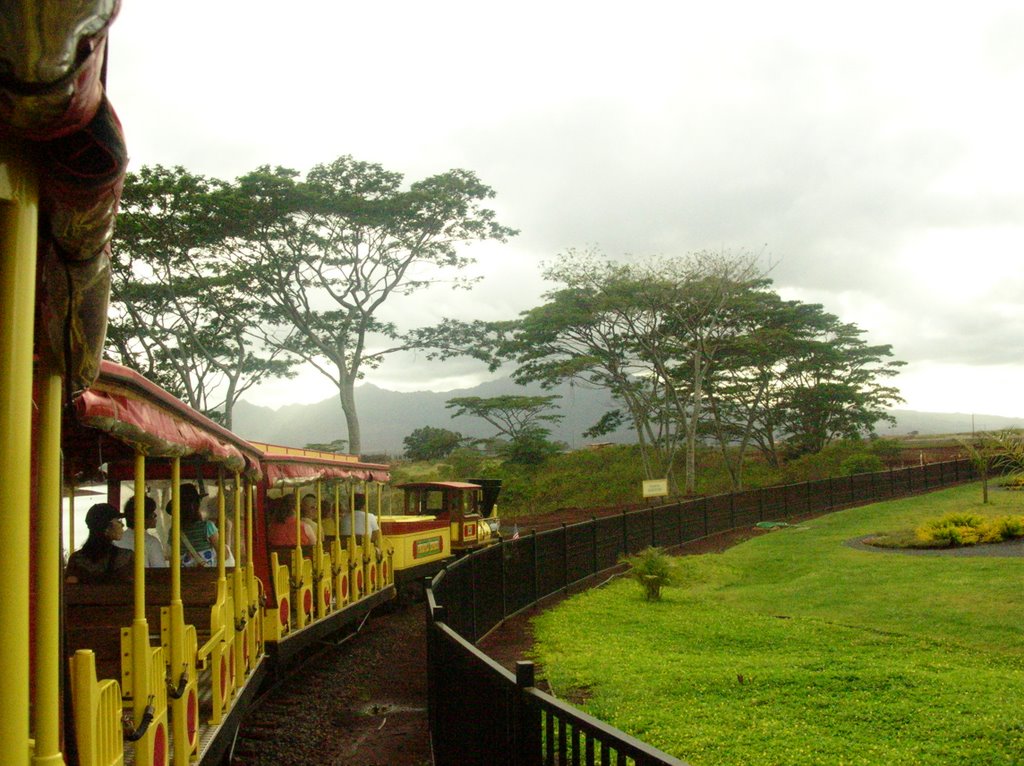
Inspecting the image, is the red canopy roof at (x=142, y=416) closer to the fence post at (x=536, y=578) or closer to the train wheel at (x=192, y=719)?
the train wheel at (x=192, y=719)

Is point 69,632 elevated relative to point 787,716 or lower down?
elevated

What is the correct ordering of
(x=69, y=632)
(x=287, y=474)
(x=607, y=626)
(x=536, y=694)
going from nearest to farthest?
(x=536, y=694), (x=69, y=632), (x=287, y=474), (x=607, y=626)

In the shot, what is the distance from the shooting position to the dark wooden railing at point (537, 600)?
144 inches

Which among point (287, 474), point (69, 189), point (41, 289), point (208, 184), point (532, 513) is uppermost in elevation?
point (208, 184)

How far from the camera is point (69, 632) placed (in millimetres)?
5914

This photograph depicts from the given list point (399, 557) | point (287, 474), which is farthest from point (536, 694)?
point (399, 557)

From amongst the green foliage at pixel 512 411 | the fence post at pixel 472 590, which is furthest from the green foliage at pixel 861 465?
the fence post at pixel 472 590

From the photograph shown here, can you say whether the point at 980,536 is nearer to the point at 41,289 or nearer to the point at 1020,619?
the point at 1020,619

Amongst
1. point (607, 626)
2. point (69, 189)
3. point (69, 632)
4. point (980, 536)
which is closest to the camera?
point (69, 189)

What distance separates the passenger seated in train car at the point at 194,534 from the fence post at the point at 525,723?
466 cm

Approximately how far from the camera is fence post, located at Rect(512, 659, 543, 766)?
376 centimetres

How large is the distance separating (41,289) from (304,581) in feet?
26.6

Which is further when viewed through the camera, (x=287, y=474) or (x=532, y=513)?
(x=532, y=513)

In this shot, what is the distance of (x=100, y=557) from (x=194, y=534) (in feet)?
4.49
